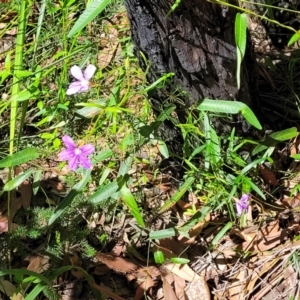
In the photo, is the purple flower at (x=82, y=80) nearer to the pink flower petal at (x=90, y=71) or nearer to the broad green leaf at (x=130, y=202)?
the pink flower petal at (x=90, y=71)

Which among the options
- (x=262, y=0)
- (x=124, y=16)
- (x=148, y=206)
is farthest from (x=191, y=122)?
(x=124, y=16)

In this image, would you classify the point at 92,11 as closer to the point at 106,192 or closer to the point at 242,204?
the point at 106,192

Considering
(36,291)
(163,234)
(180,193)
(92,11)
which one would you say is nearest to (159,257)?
(163,234)

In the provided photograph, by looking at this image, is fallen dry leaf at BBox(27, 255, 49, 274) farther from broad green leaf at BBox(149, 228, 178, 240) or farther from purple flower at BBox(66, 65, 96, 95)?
purple flower at BBox(66, 65, 96, 95)

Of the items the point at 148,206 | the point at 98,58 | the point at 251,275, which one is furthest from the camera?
the point at 98,58

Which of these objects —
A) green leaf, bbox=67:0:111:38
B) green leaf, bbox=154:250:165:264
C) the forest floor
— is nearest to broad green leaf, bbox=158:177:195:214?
the forest floor

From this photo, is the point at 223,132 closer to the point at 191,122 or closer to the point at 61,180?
the point at 191,122

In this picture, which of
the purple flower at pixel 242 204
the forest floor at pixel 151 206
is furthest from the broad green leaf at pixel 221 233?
the purple flower at pixel 242 204
